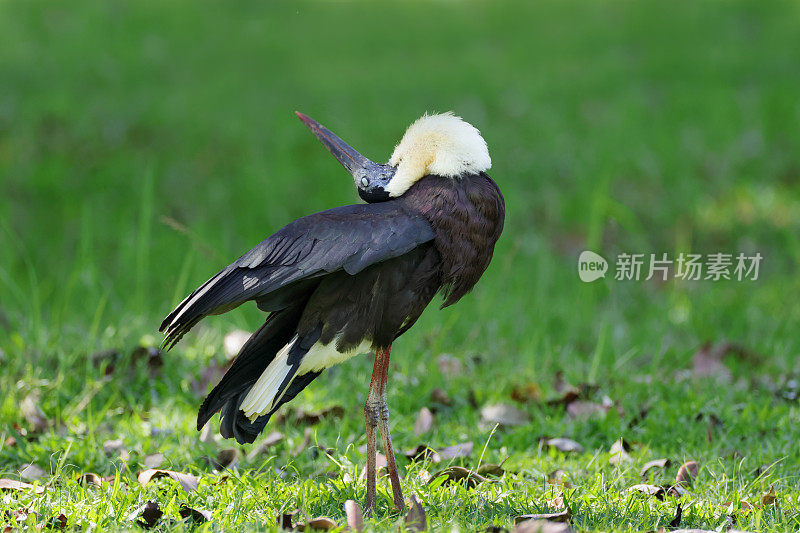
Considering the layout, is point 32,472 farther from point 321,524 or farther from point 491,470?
point 491,470

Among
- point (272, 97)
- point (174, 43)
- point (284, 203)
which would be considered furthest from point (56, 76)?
point (284, 203)

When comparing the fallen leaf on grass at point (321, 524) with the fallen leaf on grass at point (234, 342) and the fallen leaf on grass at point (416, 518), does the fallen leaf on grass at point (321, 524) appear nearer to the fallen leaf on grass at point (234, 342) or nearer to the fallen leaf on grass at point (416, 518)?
the fallen leaf on grass at point (416, 518)

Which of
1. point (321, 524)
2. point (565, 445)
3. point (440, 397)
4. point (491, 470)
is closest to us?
point (321, 524)

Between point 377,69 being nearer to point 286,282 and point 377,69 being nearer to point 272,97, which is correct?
point 272,97

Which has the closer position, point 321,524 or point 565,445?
point 321,524

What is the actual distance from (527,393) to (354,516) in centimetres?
169

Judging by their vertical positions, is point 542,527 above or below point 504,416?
above

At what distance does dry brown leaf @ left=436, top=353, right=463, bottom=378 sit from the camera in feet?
14.9

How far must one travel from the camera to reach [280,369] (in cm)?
297

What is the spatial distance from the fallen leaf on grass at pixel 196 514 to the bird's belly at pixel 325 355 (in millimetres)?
542

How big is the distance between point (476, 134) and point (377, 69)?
6.64 m

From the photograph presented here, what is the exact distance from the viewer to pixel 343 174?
7.34 metres

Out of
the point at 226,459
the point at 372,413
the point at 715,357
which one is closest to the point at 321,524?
the point at 372,413

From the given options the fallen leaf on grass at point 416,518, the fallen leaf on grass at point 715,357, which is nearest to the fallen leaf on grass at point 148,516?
the fallen leaf on grass at point 416,518
